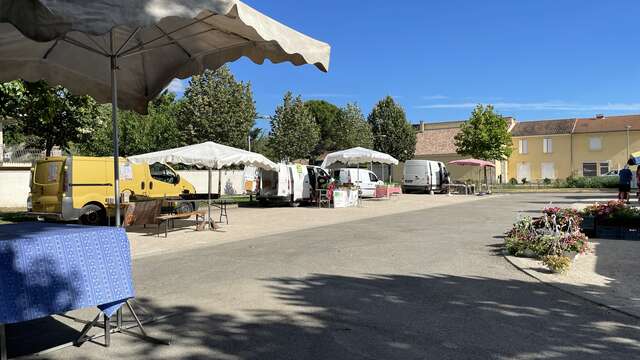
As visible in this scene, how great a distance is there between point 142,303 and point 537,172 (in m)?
58.6

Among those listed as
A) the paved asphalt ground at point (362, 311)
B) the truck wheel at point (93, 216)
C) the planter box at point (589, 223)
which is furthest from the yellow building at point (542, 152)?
the paved asphalt ground at point (362, 311)

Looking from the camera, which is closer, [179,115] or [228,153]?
[228,153]

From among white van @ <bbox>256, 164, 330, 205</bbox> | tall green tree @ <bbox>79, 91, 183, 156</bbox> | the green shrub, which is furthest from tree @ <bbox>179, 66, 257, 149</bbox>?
the green shrub

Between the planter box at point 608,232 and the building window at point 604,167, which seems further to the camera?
the building window at point 604,167

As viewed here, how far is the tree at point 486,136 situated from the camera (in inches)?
1715

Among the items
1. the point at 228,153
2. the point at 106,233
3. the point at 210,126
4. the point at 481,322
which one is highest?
the point at 210,126

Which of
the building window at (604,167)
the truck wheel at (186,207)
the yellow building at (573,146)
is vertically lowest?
the truck wheel at (186,207)

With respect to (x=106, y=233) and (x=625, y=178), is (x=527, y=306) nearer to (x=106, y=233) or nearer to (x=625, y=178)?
(x=106, y=233)

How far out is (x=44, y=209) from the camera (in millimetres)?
14609

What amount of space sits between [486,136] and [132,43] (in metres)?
40.8

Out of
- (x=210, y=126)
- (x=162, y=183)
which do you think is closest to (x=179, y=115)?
(x=210, y=126)

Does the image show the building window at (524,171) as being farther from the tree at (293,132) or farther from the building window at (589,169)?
the tree at (293,132)

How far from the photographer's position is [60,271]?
12.3ft

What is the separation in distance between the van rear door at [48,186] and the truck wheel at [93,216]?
27.0 inches
